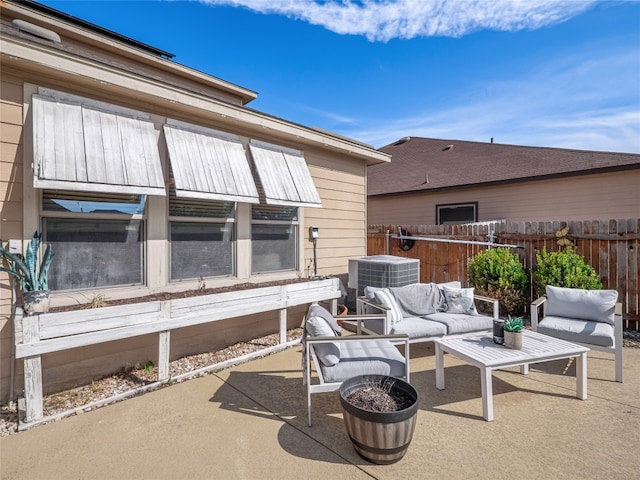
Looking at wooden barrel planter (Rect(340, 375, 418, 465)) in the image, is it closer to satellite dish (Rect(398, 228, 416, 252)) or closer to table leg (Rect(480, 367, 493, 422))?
table leg (Rect(480, 367, 493, 422))

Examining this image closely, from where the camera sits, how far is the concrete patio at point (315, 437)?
2184 mm

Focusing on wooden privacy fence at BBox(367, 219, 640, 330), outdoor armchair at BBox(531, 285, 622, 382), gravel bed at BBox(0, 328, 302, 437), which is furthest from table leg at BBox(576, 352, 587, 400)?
gravel bed at BBox(0, 328, 302, 437)

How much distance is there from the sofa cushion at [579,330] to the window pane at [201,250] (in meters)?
4.09

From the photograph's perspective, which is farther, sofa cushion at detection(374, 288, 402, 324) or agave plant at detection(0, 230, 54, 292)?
sofa cushion at detection(374, 288, 402, 324)

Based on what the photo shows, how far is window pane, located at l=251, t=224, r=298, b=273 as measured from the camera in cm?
493

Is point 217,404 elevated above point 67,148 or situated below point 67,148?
below

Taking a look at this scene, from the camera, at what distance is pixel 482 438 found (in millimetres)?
2492

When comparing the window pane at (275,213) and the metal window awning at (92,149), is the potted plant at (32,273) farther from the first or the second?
the window pane at (275,213)

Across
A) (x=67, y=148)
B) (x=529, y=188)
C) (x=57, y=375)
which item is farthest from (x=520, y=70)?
(x=57, y=375)

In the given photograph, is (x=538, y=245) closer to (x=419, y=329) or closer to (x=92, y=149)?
(x=419, y=329)

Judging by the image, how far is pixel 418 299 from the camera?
15.0 feet

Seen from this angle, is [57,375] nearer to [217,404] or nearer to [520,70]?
[217,404]

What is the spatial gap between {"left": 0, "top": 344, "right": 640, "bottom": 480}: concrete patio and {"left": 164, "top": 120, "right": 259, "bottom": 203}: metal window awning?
7.13 feet

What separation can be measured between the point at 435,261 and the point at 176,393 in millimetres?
6162
